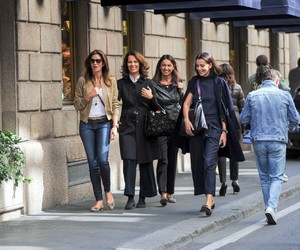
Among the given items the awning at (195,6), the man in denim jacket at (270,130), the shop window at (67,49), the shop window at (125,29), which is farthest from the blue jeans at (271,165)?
the shop window at (125,29)

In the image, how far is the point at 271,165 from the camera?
12.3 metres

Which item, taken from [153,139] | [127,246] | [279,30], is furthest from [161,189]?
[279,30]

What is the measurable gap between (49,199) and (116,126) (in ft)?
4.15

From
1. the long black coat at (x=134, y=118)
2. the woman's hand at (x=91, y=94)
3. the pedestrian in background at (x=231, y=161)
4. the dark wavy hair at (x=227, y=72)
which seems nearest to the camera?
the woman's hand at (x=91, y=94)

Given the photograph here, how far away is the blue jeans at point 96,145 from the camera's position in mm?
13070

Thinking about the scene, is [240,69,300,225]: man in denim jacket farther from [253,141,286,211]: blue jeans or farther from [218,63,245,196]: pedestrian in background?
[218,63,245,196]: pedestrian in background

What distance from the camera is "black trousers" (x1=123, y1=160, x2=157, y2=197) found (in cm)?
1341

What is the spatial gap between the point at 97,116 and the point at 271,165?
7.06 feet

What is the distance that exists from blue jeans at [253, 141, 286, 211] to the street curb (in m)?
0.56

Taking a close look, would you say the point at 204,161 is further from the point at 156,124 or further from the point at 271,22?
the point at 271,22

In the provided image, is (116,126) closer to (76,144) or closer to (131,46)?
(76,144)

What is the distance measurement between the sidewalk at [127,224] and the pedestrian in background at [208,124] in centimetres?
42

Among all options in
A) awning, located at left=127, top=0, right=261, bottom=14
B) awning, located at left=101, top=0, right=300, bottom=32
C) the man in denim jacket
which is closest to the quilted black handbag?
the man in denim jacket

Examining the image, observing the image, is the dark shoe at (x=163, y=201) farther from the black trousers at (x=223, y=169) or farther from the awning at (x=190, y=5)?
the awning at (x=190, y=5)
